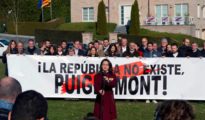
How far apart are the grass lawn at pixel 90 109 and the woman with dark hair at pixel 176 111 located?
979cm

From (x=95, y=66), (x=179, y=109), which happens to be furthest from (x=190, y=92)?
(x=179, y=109)

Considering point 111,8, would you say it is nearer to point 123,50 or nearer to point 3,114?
point 123,50

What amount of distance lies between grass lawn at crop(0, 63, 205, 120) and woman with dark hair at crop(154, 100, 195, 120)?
9.79m

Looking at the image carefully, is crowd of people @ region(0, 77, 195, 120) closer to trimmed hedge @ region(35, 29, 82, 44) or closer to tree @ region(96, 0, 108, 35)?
trimmed hedge @ region(35, 29, 82, 44)

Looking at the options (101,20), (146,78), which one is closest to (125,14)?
(101,20)

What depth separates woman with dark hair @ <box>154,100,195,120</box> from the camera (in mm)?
4730

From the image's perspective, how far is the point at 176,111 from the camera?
15.5ft

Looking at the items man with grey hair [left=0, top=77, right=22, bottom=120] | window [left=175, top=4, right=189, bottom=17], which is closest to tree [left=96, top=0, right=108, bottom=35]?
window [left=175, top=4, right=189, bottom=17]

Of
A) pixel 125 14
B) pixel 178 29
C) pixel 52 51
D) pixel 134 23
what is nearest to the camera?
pixel 52 51

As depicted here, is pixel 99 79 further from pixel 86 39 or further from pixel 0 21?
pixel 0 21

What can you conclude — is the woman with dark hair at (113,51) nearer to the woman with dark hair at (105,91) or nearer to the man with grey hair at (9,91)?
the woman with dark hair at (105,91)

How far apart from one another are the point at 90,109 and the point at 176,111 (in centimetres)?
1162

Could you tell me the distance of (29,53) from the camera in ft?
62.7

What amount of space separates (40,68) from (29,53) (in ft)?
2.93
